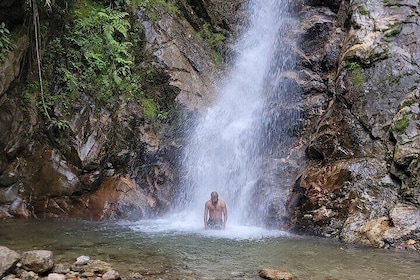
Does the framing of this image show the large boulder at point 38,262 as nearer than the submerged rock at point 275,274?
Yes

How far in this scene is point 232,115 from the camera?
12.3m

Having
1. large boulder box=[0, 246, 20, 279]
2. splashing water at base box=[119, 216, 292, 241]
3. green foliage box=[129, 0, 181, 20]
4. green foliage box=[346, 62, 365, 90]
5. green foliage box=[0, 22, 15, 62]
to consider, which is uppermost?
green foliage box=[129, 0, 181, 20]

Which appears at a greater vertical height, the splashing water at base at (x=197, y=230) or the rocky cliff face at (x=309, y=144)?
the rocky cliff face at (x=309, y=144)

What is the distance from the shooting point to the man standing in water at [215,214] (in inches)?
346

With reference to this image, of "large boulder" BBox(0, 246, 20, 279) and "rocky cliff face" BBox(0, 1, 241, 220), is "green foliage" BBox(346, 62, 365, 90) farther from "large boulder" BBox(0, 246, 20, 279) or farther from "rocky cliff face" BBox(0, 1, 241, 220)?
"large boulder" BBox(0, 246, 20, 279)

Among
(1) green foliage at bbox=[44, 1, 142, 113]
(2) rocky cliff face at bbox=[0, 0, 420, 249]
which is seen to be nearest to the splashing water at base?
(2) rocky cliff face at bbox=[0, 0, 420, 249]

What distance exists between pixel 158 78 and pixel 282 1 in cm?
651

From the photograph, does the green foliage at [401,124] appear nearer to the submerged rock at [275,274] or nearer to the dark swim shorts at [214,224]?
the dark swim shorts at [214,224]

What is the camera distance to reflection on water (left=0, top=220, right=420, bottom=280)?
5.14 m

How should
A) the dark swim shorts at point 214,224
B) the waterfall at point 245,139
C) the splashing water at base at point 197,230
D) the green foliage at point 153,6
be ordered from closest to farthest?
the splashing water at base at point 197,230, the dark swim shorts at point 214,224, the waterfall at point 245,139, the green foliage at point 153,6

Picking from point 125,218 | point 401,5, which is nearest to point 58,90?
point 125,218

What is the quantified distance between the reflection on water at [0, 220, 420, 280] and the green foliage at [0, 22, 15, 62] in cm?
350

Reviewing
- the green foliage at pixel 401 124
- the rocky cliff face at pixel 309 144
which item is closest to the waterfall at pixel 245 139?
the rocky cliff face at pixel 309 144

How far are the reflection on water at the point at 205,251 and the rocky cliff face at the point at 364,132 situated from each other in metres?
0.81
